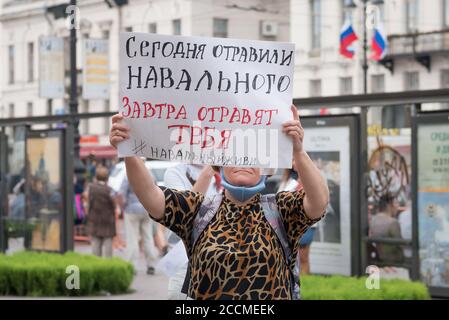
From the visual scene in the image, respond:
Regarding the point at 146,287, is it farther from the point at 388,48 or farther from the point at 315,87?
the point at 315,87

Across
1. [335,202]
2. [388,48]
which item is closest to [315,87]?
[388,48]

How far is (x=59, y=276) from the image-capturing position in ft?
46.2

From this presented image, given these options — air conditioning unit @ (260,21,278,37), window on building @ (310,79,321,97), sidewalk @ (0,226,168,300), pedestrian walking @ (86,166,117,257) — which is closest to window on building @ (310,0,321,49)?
window on building @ (310,79,321,97)

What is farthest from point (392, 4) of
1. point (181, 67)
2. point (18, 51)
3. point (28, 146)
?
point (181, 67)

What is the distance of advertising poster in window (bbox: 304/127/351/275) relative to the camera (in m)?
12.8

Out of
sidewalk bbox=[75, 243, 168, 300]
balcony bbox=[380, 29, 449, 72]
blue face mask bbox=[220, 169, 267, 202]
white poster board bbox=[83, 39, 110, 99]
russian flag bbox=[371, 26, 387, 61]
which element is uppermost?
balcony bbox=[380, 29, 449, 72]

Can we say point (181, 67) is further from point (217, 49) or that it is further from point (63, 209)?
point (63, 209)

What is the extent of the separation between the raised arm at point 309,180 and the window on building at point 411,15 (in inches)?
1582

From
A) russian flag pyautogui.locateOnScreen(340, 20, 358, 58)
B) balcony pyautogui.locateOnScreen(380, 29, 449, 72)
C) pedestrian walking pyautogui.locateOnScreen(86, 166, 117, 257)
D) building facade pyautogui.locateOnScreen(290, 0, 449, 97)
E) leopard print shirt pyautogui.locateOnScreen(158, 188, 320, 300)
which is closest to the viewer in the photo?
leopard print shirt pyautogui.locateOnScreen(158, 188, 320, 300)

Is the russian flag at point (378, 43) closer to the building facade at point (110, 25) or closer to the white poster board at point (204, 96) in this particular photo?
the building facade at point (110, 25)

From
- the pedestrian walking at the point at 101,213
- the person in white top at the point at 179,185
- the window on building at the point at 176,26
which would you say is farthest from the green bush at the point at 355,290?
the window on building at the point at 176,26

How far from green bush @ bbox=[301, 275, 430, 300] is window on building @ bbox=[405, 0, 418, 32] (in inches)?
1372

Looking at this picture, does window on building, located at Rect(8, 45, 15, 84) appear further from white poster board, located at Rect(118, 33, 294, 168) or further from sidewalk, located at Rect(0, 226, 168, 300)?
white poster board, located at Rect(118, 33, 294, 168)

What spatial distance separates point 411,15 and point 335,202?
110 feet
